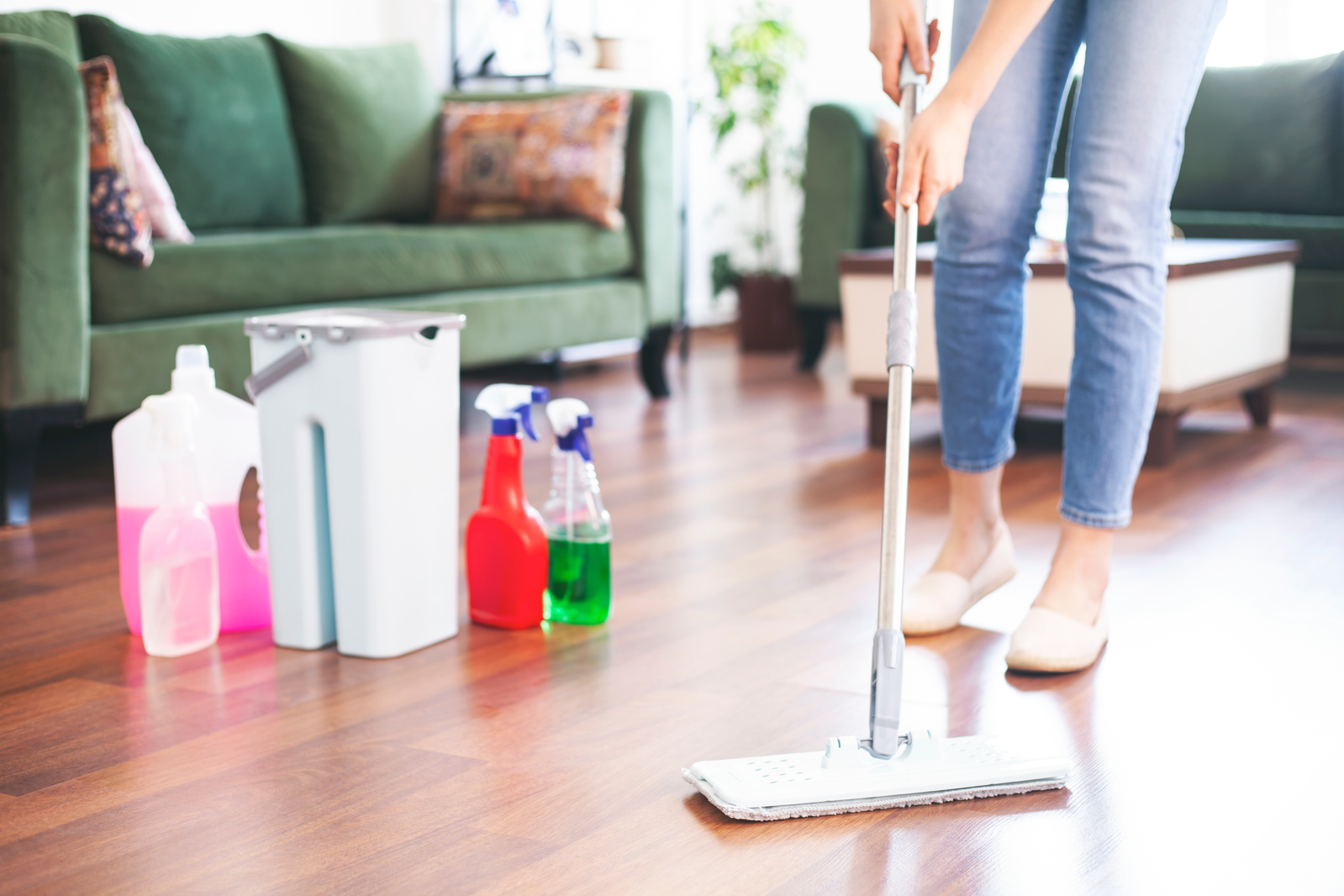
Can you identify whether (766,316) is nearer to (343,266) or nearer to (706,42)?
(706,42)

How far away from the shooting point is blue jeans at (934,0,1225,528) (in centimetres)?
124

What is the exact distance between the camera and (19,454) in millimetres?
1958

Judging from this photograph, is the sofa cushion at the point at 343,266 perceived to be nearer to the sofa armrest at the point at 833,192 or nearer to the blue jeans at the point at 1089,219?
the sofa armrest at the point at 833,192

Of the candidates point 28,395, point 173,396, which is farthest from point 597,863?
point 28,395

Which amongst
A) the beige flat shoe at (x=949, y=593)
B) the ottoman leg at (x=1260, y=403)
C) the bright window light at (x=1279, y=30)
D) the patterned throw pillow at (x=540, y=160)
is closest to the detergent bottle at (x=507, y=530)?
the beige flat shoe at (x=949, y=593)

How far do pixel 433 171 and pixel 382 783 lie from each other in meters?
2.50

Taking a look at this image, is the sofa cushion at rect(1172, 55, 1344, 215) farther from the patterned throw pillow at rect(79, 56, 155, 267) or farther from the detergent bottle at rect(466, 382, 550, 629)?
the detergent bottle at rect(466, 382, 550, 629)

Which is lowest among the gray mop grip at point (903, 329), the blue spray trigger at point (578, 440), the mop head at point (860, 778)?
the mop head at point (860, 778)

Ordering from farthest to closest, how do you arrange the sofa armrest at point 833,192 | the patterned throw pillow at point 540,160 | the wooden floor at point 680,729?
the sofa armrest at point 833,192, the patterned throw pillow at point 540,160, the wooden floor at point 680,729

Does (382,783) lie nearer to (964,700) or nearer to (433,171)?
(964,700)

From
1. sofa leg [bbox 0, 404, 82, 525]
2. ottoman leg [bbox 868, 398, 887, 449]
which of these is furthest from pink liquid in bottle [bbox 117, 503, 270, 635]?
ottoman leg [bbox 868, 398, 887, 449]

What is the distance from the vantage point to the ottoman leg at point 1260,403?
2873 mm

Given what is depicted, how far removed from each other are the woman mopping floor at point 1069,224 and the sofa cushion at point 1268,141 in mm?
2709

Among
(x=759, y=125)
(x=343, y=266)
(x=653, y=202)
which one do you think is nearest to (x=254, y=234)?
(x=343, y=266)
